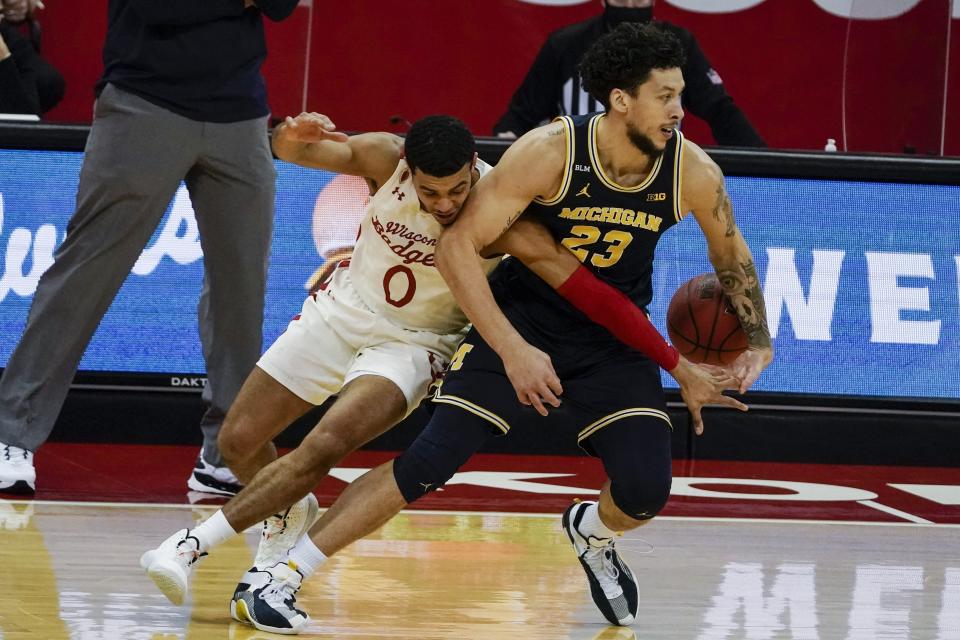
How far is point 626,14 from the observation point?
774 centimetres

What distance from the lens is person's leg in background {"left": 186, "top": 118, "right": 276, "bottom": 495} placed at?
562 centimetres

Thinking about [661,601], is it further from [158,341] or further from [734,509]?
[158,341]

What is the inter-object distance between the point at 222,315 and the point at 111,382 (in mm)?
1151

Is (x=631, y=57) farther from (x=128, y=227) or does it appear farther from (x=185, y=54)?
(x=128, y=227)

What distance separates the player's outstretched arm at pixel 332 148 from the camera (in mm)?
4465

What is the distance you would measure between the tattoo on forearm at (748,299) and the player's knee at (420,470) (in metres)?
1.05

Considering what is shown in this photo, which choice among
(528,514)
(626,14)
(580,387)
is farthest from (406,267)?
(626,14)

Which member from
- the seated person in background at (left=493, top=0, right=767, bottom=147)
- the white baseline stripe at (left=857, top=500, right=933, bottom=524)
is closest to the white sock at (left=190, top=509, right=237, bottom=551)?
the white baseline stripe at (left=857, top=500, right=933, bottom=524)

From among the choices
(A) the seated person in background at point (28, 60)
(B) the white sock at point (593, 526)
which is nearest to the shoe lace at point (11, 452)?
(B) the white sock at point (593, 526)

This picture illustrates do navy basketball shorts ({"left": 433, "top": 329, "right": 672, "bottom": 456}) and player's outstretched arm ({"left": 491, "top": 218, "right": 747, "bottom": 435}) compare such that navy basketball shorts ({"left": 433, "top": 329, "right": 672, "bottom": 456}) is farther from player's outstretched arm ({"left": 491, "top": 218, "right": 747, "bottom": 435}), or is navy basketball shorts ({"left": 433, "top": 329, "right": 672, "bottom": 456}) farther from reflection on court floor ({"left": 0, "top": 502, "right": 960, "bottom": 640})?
reflection on court floor ({"left": 0, "top": 502, "right": 960, "bottom": 640})

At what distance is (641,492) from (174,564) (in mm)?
1278

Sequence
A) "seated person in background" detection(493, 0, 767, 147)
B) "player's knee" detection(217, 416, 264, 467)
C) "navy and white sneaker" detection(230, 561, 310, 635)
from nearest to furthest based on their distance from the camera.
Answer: "navy and white sneaker" detection(230, 561, 310, 635), "player's knee" detection(217, 416, 264, 467), "seated person in background" detection(493, 0, 767, 147)

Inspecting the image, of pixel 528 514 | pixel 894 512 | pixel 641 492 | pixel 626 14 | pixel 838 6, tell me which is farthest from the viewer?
pixel 838 6

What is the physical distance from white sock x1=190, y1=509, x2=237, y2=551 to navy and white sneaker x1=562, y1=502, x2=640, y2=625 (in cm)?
101
